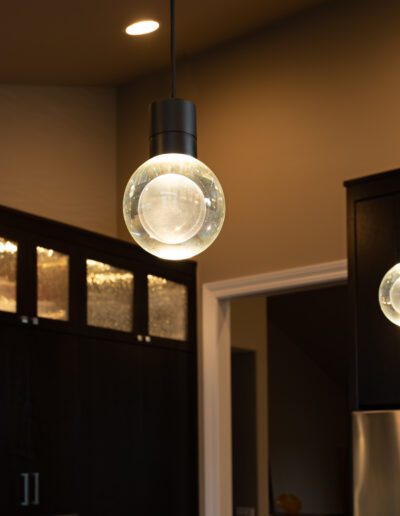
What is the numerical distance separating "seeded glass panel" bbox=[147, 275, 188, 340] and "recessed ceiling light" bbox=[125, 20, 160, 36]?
124cm

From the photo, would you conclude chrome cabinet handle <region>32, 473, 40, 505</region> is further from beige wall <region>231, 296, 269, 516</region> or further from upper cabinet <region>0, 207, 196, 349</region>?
beige wall <region>231, 296, 269, 516</region>

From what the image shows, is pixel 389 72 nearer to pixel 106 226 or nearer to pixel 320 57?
pixel 320 57

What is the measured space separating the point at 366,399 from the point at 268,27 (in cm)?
222

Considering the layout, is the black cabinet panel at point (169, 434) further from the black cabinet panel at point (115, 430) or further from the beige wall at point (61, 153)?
the beige wall at point (61, 153)

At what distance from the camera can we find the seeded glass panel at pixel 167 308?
5.26 metres

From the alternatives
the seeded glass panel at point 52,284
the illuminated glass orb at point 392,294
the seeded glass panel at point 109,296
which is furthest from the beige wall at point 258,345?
the illuminated glass orb at point 392,294

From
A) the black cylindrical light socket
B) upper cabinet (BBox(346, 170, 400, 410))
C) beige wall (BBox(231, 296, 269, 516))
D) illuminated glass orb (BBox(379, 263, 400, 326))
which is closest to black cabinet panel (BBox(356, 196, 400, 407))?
upper cabinet (BBox(346, 170, 400, 410))

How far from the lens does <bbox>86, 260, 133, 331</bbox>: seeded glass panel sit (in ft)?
16.0

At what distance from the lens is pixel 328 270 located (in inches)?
189

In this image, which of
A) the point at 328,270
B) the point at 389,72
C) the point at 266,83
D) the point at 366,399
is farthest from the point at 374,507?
the point at 266,83

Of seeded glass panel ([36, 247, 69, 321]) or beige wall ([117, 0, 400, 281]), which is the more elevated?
beige wall ([117, 0, 400, 281])

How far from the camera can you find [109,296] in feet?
16.4

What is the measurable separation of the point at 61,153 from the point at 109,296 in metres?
0.97

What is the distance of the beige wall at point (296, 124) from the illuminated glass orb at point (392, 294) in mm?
1887
